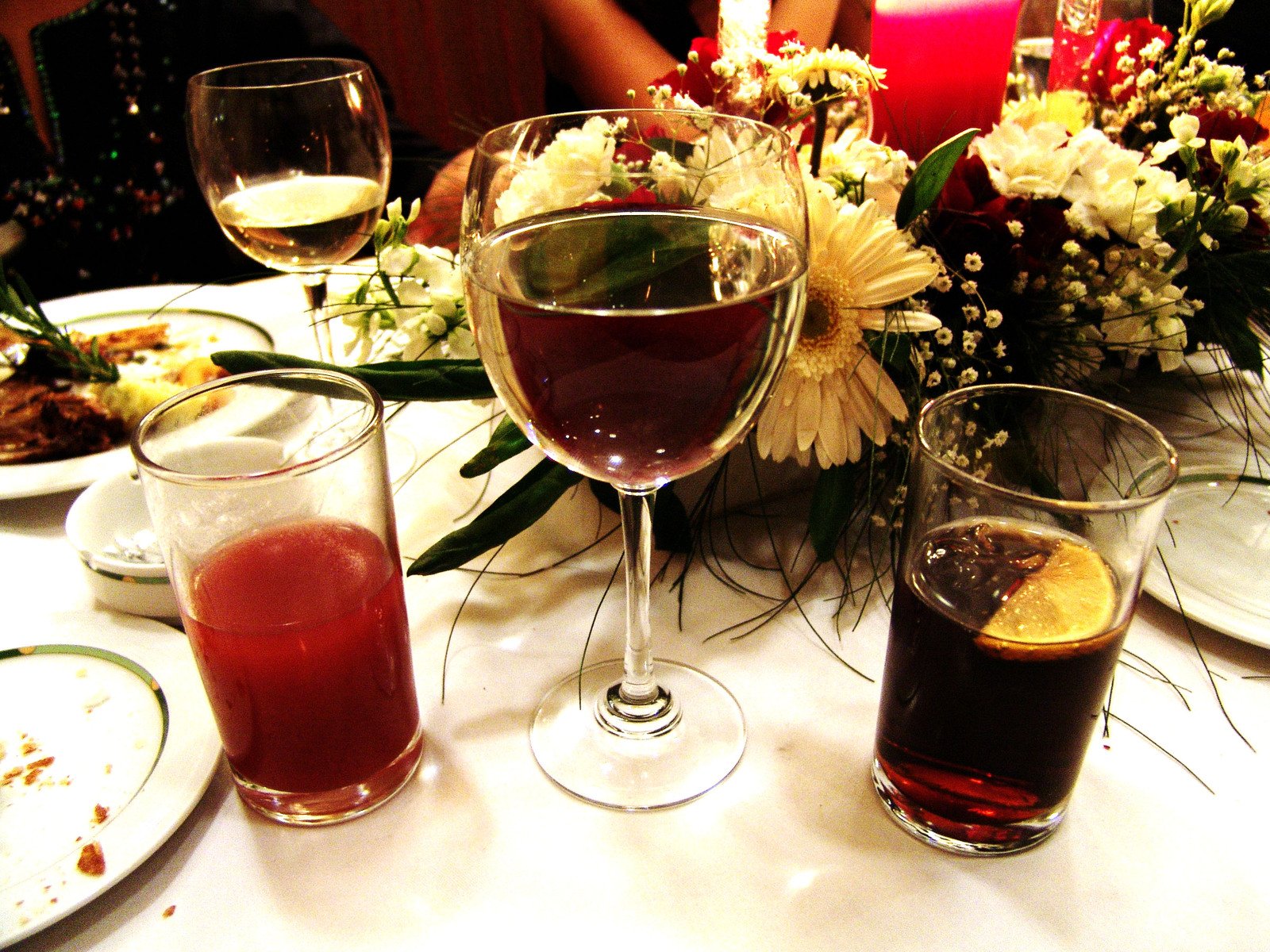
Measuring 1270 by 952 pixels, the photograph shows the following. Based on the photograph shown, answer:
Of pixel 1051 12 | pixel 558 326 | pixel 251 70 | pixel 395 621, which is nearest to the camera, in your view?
pixel 558 326

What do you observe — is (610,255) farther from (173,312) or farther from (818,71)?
(173,312)

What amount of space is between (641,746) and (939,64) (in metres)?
0.64

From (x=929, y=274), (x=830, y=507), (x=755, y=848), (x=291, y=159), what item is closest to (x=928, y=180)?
(x=929, y=274)

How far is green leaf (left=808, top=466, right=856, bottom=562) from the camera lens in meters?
0.68

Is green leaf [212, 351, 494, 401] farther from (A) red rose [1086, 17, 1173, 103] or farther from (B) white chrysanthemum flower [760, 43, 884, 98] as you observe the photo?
(A) red rose [1086, 17, 1173, 103]

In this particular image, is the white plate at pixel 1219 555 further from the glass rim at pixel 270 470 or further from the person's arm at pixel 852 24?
the person's arm at pixel 852 24

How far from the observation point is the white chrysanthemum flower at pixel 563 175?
51 cm

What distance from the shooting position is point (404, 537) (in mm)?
806

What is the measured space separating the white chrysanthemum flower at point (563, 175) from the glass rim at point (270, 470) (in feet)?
0.42

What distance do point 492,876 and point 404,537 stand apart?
362mm

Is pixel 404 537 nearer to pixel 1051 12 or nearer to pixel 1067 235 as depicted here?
pixel 1067 235

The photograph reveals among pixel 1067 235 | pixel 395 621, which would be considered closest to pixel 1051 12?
pixel 1067 235

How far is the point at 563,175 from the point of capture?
0.52m

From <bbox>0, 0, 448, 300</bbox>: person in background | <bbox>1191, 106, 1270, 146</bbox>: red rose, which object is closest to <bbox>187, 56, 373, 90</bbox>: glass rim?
<bbox>1191, 106, 1270, 146</bbox>: red rose
